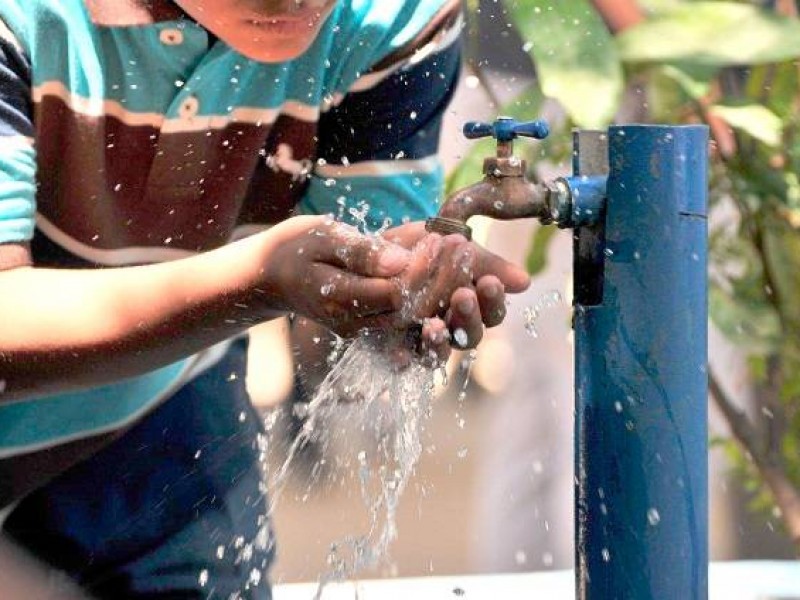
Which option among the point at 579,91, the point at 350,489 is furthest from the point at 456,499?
the point at 579,91

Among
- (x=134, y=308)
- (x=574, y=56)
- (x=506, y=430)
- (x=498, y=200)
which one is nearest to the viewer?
(x=498, y=200)

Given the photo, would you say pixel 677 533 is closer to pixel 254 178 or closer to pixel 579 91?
pixel 254 178

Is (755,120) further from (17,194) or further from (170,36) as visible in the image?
(17,194)

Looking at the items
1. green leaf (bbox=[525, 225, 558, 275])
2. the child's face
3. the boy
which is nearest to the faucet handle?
the boy

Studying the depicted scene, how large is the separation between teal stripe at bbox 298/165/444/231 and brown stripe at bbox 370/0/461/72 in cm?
12

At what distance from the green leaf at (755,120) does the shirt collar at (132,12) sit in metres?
1.15

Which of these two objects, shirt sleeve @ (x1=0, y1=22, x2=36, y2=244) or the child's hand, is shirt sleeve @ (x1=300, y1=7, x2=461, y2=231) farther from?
the child's hand

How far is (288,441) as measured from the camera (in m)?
2.16

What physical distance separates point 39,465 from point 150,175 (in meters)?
0.33

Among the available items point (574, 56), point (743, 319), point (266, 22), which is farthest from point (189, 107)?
point (743, 319)

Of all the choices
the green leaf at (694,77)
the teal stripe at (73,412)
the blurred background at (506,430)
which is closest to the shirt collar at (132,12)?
the teal stripe at (73,412)

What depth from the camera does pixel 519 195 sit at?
1.17 m

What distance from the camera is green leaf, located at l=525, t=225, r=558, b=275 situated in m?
2.50

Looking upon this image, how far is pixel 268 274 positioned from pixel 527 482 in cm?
185
